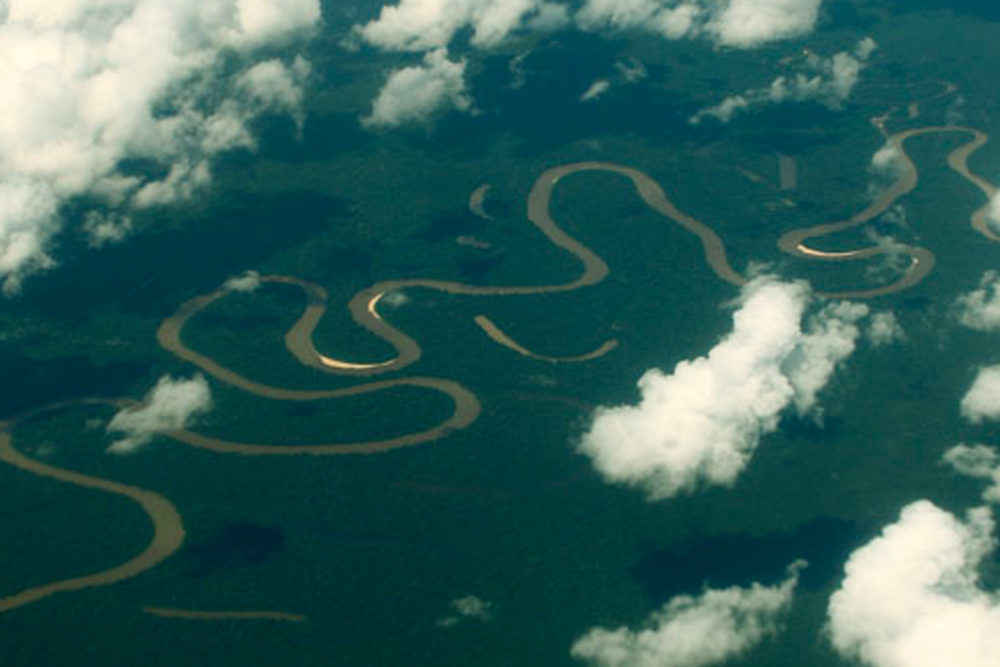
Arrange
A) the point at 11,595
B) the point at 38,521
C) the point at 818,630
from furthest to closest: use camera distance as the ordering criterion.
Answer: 1. the point at 38,521
2. the point at 11,595
3. the point at 818,630

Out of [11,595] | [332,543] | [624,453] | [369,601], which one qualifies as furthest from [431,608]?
[11,595]

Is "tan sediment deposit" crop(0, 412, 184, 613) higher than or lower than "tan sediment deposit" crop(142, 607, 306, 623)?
higher

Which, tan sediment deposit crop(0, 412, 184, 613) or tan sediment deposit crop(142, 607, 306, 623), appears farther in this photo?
tan sediment deposit crop(0, 412, 184, 613)

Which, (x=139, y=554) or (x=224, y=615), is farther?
(x=139, y=554)

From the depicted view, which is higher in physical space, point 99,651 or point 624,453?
point 624,453

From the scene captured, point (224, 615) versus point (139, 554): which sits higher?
point (139, 554)

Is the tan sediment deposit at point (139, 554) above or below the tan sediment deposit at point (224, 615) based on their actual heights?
above

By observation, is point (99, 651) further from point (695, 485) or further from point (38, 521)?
point (695, 485)

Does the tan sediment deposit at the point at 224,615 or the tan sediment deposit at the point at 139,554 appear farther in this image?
the tan sediment deposit at the point at 139,554
